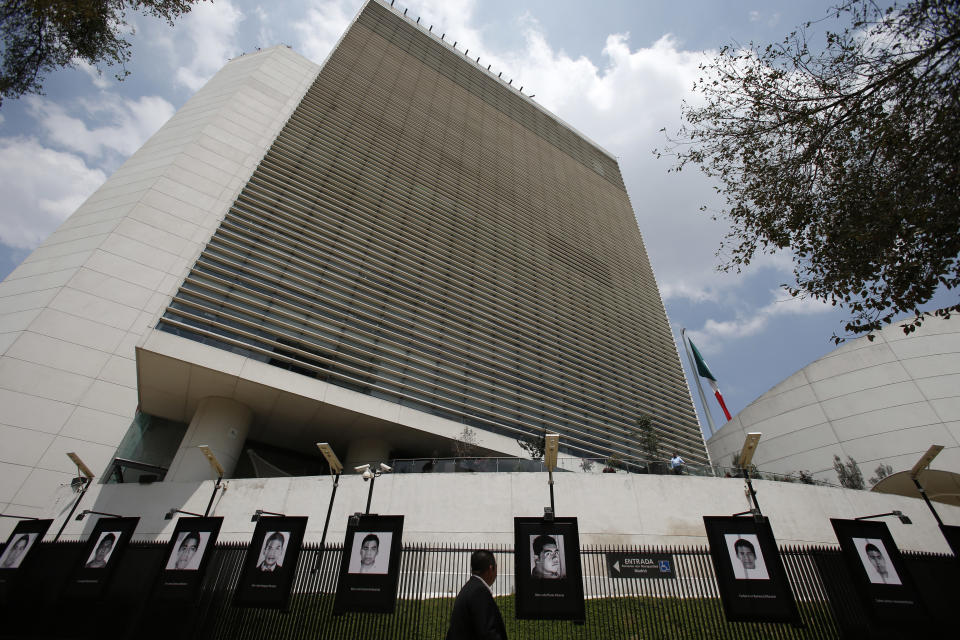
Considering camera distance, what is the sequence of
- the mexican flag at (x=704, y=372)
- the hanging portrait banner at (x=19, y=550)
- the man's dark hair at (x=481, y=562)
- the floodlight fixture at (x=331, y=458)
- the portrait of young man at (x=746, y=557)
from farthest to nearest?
the mexican flag at (x=704, y=372)
the floodlight fixture at (x=331, y=458)
the hanging portrait banner at (x=19, y=550)
the portrait of young man at (x=746, y=557)
the man's dark hair at (x=481, y=562)

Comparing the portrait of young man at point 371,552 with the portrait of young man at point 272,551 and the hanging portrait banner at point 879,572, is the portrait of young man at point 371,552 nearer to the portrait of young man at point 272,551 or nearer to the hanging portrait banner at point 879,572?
the portrait of young man at point 272,551

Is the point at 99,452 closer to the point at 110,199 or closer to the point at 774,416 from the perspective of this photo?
the point at 110,199

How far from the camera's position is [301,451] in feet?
63.9

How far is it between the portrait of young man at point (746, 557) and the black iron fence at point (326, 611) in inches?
59.6

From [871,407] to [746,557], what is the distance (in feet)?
81.1

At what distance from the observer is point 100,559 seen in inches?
324

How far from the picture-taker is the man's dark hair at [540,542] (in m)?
7.07

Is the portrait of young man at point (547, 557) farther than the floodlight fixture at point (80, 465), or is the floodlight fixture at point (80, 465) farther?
the floodlight fixture at point (80, 465)

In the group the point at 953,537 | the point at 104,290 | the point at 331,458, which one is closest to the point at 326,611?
the point at 331,458

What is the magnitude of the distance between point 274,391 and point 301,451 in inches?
202

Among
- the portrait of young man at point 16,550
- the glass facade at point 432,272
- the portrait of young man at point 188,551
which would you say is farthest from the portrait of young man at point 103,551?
the glass facade at point 432,272

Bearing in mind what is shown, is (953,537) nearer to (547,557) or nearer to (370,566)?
(547,557)

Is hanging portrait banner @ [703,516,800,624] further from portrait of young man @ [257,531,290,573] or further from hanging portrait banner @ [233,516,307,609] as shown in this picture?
portrait of young man @ [257,531,290,573]

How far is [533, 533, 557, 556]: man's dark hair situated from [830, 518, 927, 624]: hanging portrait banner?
3.97 m
